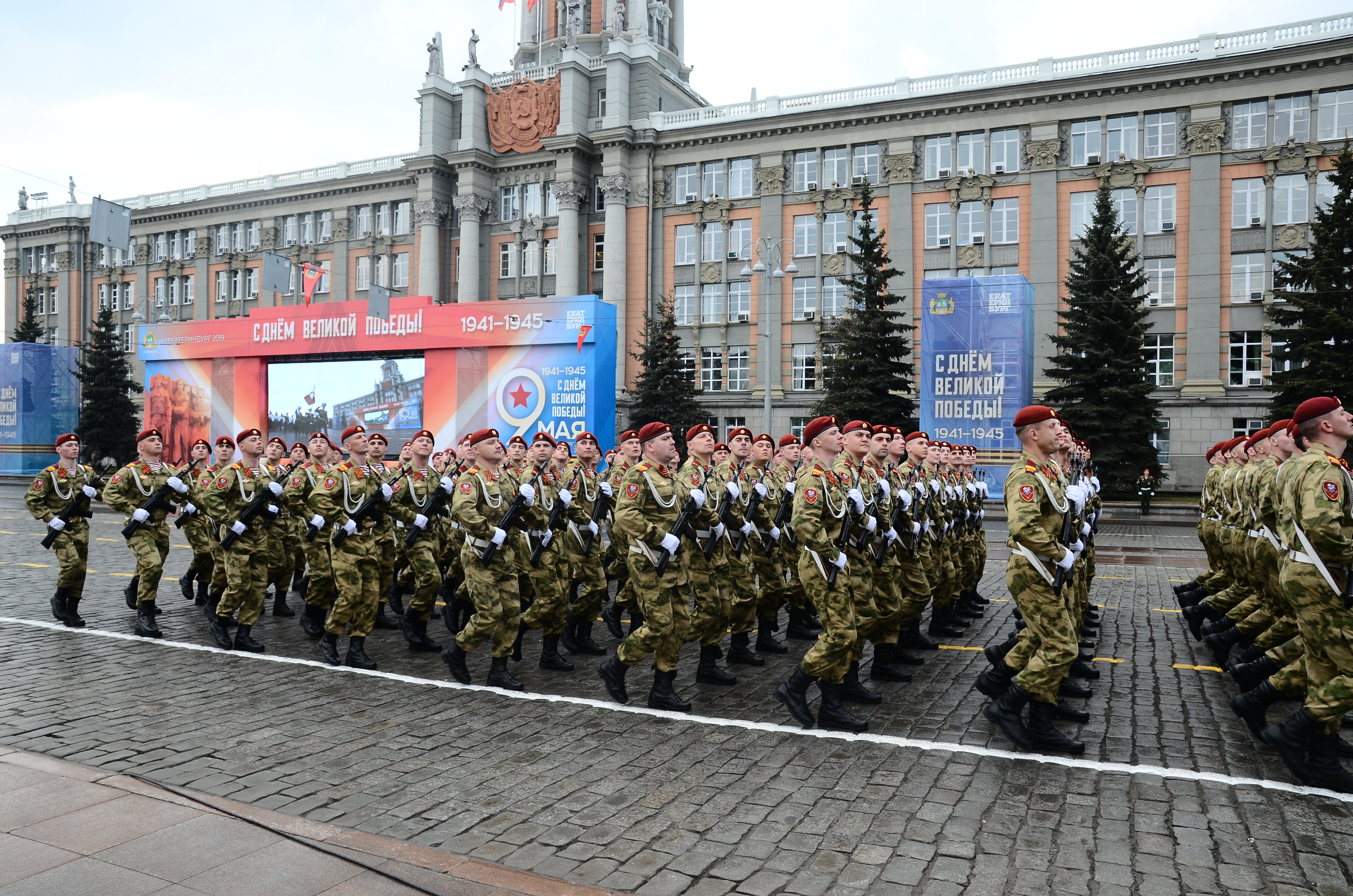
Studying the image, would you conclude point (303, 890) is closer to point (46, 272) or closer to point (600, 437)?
point (600, 437)

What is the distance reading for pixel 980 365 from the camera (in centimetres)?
2783

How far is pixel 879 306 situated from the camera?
1260 inches

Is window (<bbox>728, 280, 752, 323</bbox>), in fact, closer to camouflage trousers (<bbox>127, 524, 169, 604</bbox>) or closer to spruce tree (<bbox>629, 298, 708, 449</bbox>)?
spruce tree (<bbox>629, 298, 708, 449</bbox>)

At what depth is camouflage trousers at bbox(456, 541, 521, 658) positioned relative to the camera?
7.54 meters

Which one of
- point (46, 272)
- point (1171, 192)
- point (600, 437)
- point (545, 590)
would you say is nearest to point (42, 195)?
point (46, 272)

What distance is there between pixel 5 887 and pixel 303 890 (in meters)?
1.25

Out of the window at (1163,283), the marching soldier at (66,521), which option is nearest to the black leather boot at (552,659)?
the marching soldier at (66,521)

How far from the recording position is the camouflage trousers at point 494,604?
7543mm

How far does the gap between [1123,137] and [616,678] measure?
39.2 metres

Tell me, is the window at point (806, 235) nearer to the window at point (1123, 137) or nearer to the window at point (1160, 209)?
the window at point (1123, 137)

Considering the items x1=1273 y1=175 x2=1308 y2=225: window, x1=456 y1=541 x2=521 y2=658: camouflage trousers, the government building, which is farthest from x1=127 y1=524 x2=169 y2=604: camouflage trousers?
x1=1273 y1=175 x2=1308 y2=225: window

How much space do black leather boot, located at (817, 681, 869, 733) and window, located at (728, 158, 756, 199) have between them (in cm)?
4104

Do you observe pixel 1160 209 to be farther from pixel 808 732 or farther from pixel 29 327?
pixel 29 327

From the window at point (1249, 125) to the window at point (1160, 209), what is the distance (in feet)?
8.83
